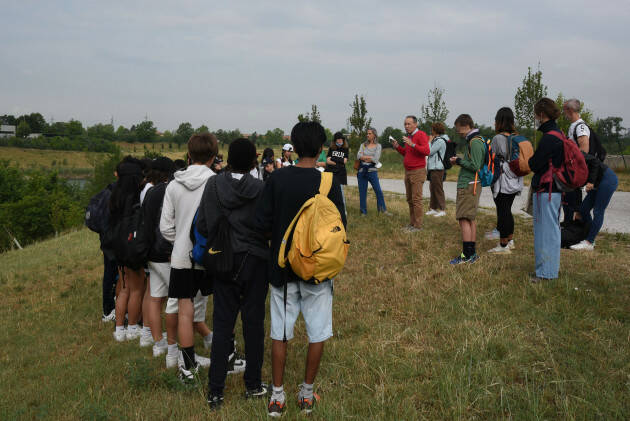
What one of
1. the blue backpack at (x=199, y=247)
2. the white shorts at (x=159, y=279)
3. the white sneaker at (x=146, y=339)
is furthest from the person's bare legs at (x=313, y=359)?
the white sneaker at (x=146, y=339)

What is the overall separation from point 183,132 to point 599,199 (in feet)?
511

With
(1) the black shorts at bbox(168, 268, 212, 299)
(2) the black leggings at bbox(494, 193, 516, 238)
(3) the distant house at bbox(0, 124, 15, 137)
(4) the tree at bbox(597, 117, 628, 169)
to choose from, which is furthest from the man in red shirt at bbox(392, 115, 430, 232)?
(3) the distant house at bbox(0, 124, 15, 137)

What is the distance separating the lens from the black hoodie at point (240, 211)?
319 cm

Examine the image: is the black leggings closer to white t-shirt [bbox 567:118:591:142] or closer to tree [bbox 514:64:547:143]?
white t-shirt [bbox 567:118:591:142]

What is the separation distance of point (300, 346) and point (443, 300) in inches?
71.0

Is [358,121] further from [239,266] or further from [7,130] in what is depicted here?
[7,130]

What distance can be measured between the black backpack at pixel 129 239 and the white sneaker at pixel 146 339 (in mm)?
813

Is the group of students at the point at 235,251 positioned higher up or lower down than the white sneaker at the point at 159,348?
higher up

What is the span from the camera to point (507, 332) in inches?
162

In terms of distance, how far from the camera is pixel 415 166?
27.6ft

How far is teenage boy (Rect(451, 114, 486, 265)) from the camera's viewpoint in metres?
6.05

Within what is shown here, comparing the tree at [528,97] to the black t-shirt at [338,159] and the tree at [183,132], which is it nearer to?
the black t-shirt at [338,159]

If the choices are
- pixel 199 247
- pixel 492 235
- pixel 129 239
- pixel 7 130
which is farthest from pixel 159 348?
pixel 7 130

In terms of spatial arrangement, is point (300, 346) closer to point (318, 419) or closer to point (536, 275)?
point (318, 419)
